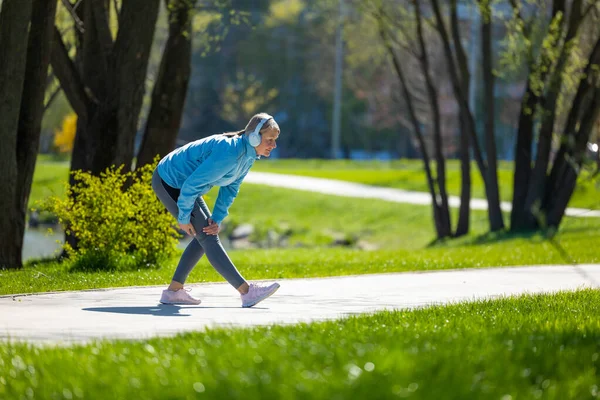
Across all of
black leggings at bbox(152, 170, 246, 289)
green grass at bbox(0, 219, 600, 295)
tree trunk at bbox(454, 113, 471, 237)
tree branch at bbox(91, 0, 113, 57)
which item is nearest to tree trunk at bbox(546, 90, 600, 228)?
green grass at bbox(0, 219, 600, 295)

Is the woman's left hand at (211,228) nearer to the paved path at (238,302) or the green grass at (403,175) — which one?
the paved path at (238,302)

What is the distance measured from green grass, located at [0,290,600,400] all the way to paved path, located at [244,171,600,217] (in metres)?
26.5

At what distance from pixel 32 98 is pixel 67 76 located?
1.39 m

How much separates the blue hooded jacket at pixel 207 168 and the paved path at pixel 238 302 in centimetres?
91

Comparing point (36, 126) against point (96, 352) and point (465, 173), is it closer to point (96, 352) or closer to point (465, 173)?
point (96, 352)

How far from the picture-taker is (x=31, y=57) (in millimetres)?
14023

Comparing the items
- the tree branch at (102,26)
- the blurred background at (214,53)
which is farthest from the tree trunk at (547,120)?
the tree branch at (102,26)

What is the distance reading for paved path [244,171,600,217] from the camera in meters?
37.0

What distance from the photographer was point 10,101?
13.3 m

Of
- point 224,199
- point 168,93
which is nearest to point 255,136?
point 224,199

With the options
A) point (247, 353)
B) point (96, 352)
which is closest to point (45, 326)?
point (96, 352)

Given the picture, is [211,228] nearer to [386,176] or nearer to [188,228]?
[188,228]

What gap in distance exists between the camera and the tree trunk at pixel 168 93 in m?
17.1

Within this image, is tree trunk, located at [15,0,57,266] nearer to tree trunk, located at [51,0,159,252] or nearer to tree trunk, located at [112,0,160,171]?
tree trunk, located at [51,0,159,252]
